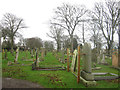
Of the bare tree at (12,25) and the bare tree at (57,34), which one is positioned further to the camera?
the bare tree at (57,34)

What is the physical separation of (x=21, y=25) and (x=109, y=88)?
96.3ft

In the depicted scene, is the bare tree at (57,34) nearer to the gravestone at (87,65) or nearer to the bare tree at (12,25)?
the bare tree at (12,25)

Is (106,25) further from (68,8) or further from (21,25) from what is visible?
(21,25)

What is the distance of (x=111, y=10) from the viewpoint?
68.6 feet

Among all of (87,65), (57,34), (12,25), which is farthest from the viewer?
(57,34)

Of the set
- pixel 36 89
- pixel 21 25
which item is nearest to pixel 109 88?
pixel 36 89

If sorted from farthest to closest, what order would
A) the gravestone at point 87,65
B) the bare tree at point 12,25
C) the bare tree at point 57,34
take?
the bare tree at point 57,34, the bare tree at point 12,25, the gravestone at point 87,65

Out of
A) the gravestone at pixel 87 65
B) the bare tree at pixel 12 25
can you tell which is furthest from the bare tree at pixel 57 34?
the gravestone at pixel 87 65

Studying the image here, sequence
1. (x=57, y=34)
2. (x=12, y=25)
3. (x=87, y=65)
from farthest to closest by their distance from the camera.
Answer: (x=57, y=34) < (x=12, y=25) < (x=87, y=65)

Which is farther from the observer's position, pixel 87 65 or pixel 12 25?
pixel 12 25

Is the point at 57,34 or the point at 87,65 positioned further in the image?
the point at 57,34

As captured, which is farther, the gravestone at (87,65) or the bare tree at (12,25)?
the bare tree at (12,25)

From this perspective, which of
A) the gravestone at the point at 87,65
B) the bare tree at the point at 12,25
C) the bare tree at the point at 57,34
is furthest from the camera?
the bare tree at the point at 57,34

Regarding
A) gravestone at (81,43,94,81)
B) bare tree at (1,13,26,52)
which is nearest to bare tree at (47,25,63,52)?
bare tree at (1,13,26,52)
